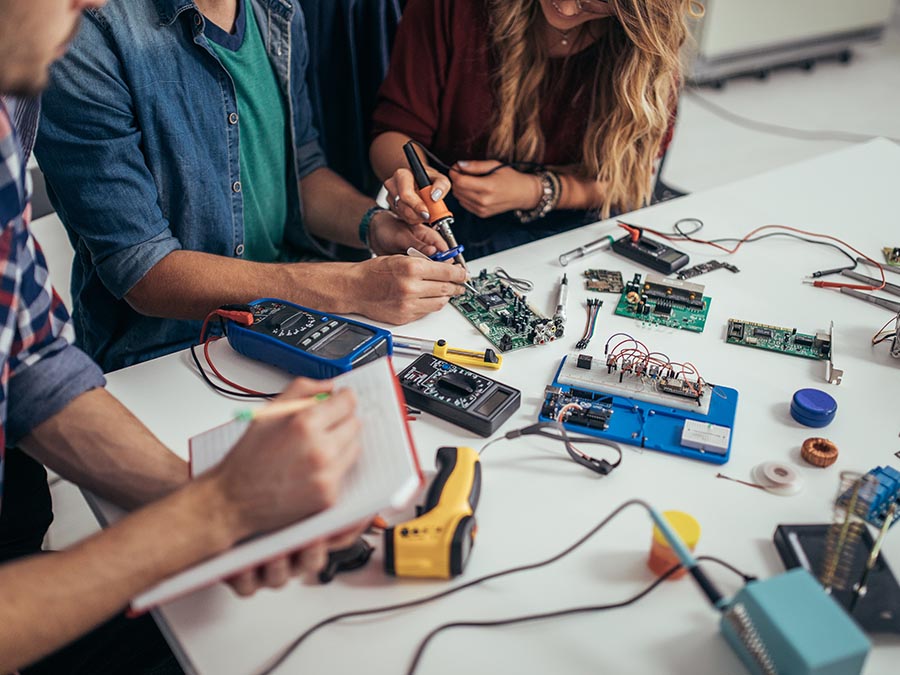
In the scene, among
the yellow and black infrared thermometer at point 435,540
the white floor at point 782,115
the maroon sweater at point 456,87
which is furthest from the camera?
the white floor at point 782,115

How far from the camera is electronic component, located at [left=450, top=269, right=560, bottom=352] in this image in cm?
129

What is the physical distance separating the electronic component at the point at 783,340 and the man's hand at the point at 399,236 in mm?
538

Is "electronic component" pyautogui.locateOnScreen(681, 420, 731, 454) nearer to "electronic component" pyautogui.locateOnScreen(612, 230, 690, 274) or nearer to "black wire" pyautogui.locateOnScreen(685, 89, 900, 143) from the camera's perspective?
"electronic component" pyautogui.locateOnScreen(612, 230, 690, 274)

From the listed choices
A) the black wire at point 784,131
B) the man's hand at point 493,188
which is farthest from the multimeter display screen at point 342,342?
the black wire at point 784,131

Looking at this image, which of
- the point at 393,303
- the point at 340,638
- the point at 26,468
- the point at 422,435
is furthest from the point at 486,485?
the point at 26,468

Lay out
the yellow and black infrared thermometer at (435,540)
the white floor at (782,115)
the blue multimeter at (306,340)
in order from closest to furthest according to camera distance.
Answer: the yellow and black infrared thermometer at (435,540)
the blue multimeter at (306,340)
the white floor at (782,115)

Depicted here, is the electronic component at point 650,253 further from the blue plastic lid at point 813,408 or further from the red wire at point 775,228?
the blue plastic lid at point 813,408

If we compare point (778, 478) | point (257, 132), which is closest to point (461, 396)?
point (778, 478)

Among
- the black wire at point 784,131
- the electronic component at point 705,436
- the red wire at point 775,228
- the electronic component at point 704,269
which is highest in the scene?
the red wire at point 775,228

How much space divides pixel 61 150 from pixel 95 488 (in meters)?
0.60

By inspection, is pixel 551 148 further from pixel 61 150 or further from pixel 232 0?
pixel 61 150

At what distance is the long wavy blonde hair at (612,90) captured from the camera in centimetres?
160

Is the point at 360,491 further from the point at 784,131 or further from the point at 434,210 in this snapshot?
the point at 784,131

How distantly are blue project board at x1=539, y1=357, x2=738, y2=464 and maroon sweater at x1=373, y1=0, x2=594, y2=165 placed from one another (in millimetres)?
827
